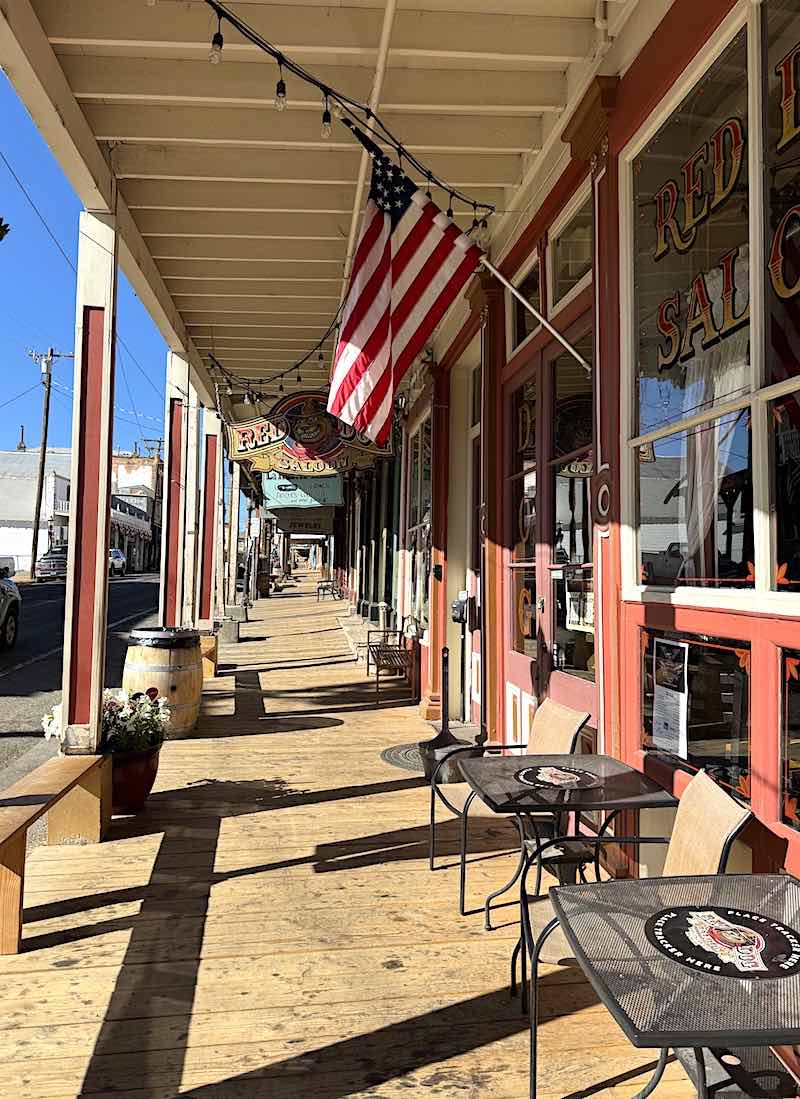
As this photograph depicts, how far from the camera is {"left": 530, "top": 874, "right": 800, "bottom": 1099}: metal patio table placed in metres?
1.38

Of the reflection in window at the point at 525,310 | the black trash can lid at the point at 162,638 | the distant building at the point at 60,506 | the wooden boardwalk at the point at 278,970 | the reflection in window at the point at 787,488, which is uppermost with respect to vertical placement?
the distant building at the point at 60,506

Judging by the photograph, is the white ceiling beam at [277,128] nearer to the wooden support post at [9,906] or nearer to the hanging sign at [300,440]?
the wooden support post at [9,906]

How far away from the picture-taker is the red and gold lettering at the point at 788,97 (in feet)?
7.68

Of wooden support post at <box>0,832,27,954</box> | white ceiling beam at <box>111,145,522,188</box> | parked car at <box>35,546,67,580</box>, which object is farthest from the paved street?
parked car at <box>35,546,67,580</box>

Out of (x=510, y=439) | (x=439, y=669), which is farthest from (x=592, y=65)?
(x=439, y=669)

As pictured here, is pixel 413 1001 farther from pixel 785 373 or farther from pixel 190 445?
pixel 190 445

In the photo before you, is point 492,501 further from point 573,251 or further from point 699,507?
point 699,507

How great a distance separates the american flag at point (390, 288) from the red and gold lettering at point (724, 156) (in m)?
1.28

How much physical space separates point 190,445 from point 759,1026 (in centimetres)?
798

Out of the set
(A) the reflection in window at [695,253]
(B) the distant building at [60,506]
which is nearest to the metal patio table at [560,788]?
(A) the reflection in window at [695,253]

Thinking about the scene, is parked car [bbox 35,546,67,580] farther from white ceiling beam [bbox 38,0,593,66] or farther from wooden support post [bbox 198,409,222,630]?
white ceiling beam [bbox 38,0,593,66]

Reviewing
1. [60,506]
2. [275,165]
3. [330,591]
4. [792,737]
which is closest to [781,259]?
[792,737]

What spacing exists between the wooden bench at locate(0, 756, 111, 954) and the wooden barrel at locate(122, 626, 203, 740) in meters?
2.04

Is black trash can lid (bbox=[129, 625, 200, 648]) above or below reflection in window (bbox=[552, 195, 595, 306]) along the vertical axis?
below
